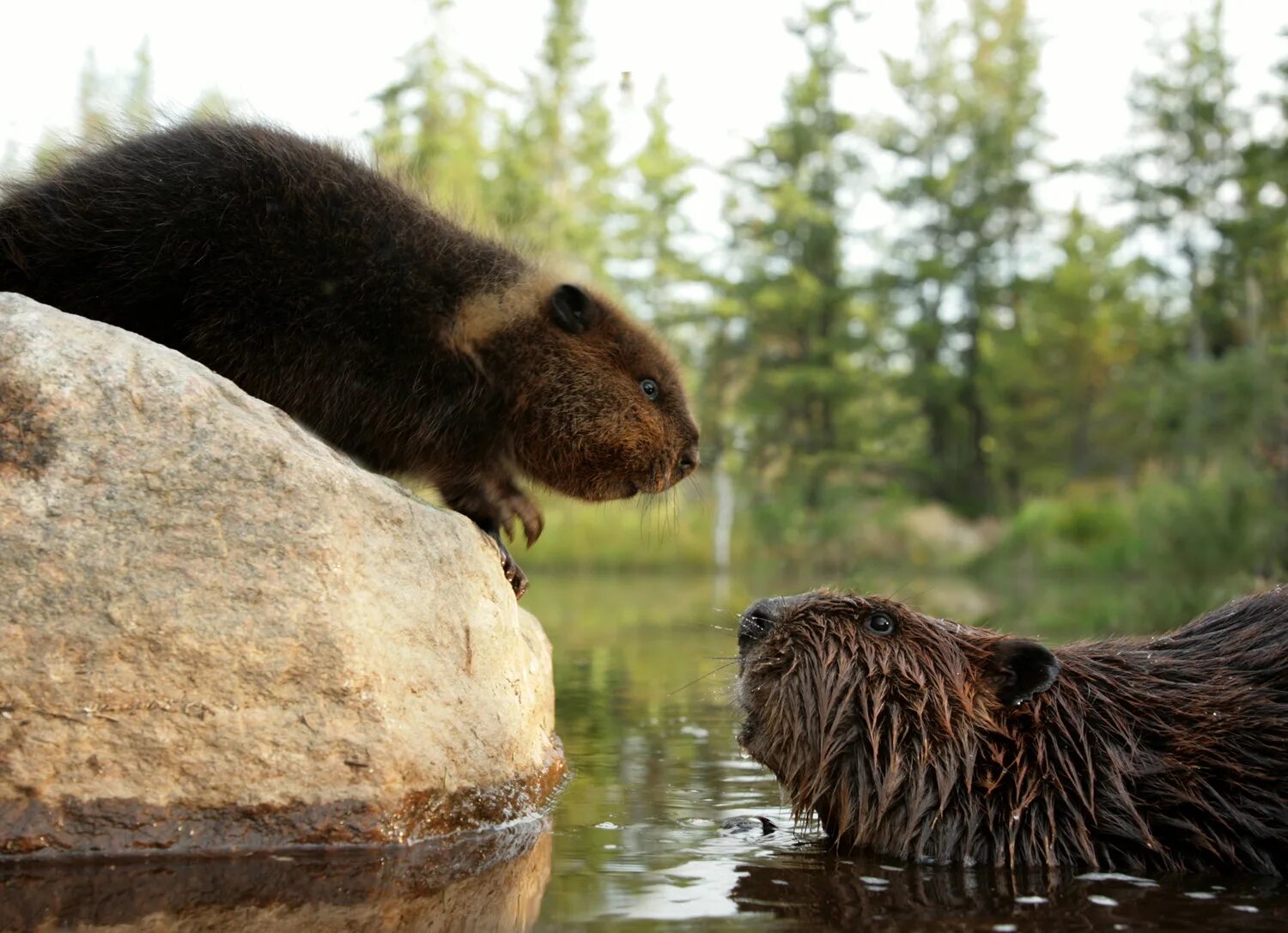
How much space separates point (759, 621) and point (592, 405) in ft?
3.83

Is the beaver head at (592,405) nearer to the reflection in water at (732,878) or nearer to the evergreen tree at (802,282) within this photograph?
the reflection in water at (732,878)

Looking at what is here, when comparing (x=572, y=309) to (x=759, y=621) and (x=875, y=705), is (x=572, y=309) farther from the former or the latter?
(x=875, y=705)

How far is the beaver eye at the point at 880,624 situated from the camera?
3.77 m

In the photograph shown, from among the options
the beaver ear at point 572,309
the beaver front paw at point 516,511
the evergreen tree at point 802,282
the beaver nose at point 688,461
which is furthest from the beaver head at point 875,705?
the evergreen tree at point 802,282

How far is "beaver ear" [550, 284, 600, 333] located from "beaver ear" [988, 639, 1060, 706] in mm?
1918

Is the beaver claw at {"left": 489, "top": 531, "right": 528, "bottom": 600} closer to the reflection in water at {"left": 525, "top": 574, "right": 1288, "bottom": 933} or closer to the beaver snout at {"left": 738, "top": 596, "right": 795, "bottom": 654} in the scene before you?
the reflection in water at {"left": 525, "top": 574, "right": 1288, "bottom": 933}

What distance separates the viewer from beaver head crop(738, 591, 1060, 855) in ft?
11.6

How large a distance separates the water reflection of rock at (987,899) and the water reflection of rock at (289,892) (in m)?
0.57

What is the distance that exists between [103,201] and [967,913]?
336 cm

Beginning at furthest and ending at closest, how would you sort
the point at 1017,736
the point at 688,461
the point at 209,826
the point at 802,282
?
1. the point at 802,282
2. the point at 688,461
3. the point at 1017,736
4. the point at 209,826

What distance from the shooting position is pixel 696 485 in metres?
5.46

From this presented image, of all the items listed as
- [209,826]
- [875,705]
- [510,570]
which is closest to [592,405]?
[510,570]

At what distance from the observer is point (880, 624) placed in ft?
12.4

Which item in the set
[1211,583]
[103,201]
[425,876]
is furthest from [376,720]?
[1211,583]
